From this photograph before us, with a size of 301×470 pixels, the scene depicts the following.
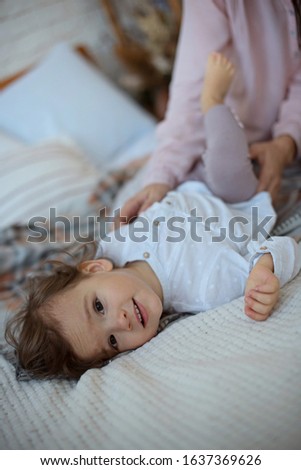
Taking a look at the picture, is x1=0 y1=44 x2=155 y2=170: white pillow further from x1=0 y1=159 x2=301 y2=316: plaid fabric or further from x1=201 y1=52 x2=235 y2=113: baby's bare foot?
x1=201 y1=52 x2=235 y2=113: baby's bare foot

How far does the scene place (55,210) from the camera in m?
1.61

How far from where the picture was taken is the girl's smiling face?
0.95 m

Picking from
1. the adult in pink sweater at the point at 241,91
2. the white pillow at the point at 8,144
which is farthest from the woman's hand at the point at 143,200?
the white pillow at the point at 8,144

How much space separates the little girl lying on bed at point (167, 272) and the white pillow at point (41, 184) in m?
0.51

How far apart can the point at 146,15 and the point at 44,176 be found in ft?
4.28

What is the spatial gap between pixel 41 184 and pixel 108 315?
85cm

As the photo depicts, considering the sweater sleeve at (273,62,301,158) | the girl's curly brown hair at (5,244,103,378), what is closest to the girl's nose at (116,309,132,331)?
the girl's curly brown hair at (5,244,103,378)

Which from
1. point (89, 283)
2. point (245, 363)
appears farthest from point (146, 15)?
point (245, 363)

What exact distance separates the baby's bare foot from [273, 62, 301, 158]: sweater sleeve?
20 centimetres

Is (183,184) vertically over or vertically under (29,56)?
under

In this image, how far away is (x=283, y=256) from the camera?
2.89ft

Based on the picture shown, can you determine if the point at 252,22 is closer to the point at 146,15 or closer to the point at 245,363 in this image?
the point at 245,363

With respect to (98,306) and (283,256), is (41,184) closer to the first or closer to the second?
(98,306)

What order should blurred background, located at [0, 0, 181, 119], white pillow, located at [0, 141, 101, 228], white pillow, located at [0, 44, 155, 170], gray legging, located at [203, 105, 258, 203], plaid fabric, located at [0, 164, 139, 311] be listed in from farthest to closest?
blurred background, located at [0, 0, 181, 119] < white pillow, located at [0, 44, 155, 170] < white pillow, located at [0, 141, 101, 228] < plaid fabric, located at [0, 164, 139, 311] < gray legging, located at [203, 105, 258, 203]
